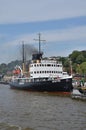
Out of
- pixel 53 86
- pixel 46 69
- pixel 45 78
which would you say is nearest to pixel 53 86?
pixel 53 86

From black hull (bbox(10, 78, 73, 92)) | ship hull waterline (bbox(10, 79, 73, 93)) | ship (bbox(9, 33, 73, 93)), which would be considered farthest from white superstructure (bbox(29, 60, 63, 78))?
black hull (bbox(10, 78, 73, 92))

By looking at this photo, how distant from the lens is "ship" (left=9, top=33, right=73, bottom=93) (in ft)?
272

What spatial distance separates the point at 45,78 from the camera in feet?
286

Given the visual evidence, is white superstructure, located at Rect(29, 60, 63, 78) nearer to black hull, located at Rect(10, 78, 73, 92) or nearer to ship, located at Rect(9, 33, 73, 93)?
ship, located at Rect(9, 33, 73, 93)

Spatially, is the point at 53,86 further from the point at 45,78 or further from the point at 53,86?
the point at 45,78

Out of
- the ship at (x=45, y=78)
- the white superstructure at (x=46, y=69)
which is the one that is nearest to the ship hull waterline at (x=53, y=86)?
the ship at (x=45, y=78)

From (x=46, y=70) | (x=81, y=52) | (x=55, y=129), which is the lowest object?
(x=55, y=129)

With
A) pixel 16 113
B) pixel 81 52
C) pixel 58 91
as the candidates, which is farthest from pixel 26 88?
pixel 81 52

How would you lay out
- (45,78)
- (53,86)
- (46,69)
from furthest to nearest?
1. (46,69)
2. (45,78)
3. (53,86)

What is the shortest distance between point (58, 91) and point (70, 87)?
109 inches

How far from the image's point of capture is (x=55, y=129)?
33.6 metres

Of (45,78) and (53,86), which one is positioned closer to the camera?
(53,86)

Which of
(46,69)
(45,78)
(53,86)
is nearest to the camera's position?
(53,86)

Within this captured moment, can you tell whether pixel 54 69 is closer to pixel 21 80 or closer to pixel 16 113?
pixel 21 80
